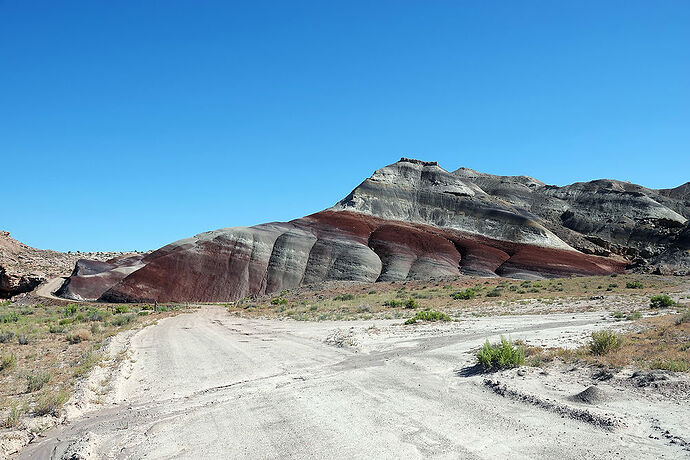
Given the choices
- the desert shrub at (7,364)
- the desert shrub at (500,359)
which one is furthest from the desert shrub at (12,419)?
the desert shrub at (500,359)

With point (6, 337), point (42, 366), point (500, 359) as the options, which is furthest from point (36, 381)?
point (500, 359)

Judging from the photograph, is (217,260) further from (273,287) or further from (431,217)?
(431,217)

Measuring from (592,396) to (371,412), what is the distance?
418 centimetres

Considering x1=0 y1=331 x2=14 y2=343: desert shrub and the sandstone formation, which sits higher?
the sandstone formation

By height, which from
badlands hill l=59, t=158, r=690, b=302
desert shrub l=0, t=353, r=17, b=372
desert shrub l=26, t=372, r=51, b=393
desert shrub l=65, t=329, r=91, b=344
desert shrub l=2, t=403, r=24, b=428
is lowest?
desert shrub l=2, t=403, r=24, b=428

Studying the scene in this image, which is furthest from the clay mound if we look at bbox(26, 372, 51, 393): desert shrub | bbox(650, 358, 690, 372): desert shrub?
bbox(26, 372, 51, 393): desert shrub

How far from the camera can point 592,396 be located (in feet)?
28.5

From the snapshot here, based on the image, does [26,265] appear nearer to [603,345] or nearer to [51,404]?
[51,404]

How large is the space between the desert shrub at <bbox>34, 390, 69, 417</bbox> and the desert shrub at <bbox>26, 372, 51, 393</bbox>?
1550 millimetres

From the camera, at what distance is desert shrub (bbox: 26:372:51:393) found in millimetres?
12248

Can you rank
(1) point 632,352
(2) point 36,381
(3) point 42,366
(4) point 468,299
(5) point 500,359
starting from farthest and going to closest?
1. (4) point 468,299
2. (3) point 42,366
3. (2) point 36,381
4. (1) point 632,352
5. (5) point 500,359

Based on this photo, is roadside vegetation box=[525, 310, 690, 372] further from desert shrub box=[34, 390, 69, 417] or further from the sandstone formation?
the sandstone formation

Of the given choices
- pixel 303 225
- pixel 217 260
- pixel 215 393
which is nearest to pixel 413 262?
pixel 303 225

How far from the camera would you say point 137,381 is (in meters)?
13.2
